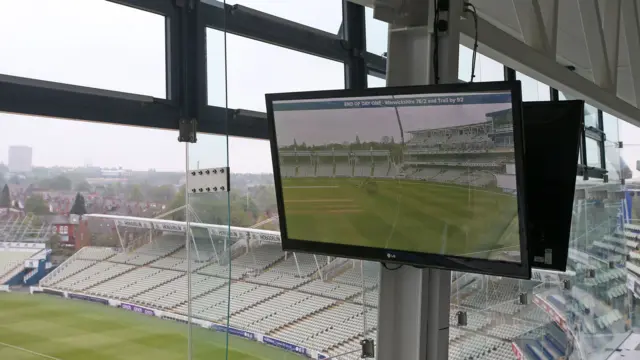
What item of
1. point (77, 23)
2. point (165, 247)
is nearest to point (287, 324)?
point (165, 247)

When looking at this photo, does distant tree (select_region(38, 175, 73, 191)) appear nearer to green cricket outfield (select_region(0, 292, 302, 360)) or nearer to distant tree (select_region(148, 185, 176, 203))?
distant tree (select_region(148, 185, 176, 203))

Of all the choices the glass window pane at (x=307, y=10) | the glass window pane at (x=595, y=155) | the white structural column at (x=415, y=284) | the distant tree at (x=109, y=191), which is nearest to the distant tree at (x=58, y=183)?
the distant tree at (x=109, y=191)

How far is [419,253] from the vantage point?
73.9 inches

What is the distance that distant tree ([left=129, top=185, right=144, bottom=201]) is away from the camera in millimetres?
2689

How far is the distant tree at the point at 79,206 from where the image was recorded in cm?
251

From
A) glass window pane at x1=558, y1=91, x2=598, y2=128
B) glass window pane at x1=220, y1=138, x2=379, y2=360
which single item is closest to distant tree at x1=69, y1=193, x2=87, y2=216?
glass window pane at x1=220, y1=138, x2=379, y2=360

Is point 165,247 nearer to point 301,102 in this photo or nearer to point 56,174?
point 56,174

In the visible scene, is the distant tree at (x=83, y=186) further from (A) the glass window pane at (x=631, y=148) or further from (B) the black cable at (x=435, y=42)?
(A) the glass window pane at (x=631, y=148)

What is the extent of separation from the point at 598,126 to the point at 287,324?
4272mm

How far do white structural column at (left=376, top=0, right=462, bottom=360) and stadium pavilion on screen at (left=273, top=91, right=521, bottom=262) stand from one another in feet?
1.24

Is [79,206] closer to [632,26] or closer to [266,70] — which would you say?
[266,70]

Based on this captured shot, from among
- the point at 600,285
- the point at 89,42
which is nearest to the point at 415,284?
the point at 89,42

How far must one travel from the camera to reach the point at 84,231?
2.61m

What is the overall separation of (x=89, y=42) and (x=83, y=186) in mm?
697
